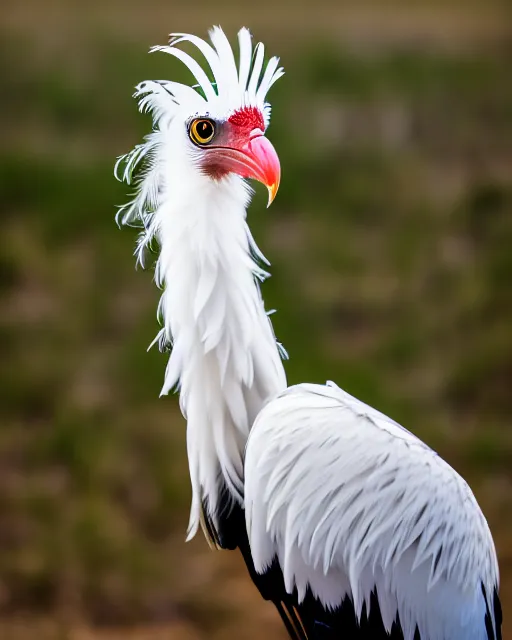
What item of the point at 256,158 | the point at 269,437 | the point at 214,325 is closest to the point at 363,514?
the point at 269,437

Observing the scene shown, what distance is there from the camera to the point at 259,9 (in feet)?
9.09

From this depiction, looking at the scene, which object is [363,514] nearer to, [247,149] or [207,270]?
[207,270]

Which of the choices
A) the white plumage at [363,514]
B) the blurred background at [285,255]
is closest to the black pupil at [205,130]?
the white plumage at [363,514]

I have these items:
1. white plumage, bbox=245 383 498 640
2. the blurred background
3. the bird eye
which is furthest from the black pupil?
the blurred background

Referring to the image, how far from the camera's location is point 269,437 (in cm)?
107

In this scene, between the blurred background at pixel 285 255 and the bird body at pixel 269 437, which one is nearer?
the bird body at pixel 269 437

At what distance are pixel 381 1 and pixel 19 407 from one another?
5.94ft

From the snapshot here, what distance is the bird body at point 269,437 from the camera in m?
1.06

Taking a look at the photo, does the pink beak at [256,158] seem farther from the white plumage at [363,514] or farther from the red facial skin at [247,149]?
the white plumage at [363,514]

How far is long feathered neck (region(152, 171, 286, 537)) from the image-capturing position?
1.11 m

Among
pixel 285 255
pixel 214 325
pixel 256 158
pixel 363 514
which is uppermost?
pixel 285 255

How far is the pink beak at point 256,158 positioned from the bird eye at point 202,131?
2cm

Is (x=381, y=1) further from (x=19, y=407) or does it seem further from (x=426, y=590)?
(x=426, y=590)

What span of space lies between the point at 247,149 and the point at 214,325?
214mm
